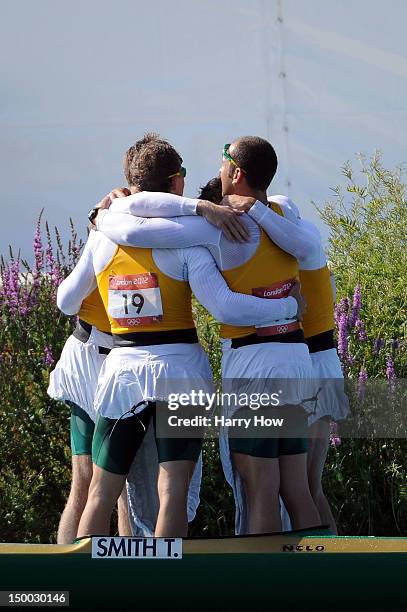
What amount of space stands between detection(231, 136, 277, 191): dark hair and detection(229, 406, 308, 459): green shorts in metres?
0.75

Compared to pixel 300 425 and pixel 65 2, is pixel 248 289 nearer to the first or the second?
pixel 300 425

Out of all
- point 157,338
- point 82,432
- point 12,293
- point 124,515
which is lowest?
point 124,515

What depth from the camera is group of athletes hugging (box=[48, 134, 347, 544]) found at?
4.69 m

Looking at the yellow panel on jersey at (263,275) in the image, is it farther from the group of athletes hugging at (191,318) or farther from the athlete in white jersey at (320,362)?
the athlete in white jersey at (320,362)

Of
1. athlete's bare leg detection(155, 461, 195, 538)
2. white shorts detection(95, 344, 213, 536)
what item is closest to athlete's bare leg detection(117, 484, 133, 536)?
white shorts detection(95, 344, 213, 536)

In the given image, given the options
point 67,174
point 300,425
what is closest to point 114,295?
point 300,425

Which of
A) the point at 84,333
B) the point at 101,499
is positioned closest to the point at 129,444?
the point at 101,499

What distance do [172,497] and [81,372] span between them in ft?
2.19

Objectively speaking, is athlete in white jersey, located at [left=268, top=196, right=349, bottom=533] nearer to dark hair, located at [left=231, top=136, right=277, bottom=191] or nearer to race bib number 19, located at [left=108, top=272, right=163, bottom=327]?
dark hair, located at [left=231, top=136, right=277, bottom=191]

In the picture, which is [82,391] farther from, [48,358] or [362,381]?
[362,381]

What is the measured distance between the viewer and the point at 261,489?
4688 mm

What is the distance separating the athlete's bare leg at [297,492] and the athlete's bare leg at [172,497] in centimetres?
32

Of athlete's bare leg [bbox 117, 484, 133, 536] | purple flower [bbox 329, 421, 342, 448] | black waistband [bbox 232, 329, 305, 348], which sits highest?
black waistband [bbox 232, 329, 305, 348]

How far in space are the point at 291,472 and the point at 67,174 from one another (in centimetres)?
507
